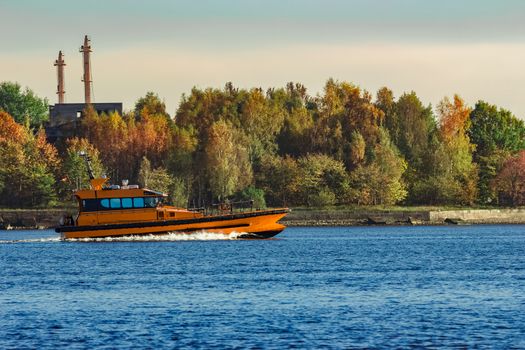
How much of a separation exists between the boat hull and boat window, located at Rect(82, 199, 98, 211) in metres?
1.33

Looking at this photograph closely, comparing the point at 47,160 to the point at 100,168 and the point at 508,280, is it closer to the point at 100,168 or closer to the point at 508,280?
the point at 100,168

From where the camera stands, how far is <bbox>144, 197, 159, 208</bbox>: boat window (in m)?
90.6

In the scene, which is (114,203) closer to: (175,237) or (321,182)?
(175,237)

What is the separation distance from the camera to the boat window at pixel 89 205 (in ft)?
296

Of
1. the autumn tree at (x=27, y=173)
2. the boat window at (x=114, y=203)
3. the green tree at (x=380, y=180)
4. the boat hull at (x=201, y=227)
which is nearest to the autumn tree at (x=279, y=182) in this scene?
the green tree at (x=380, y=180)

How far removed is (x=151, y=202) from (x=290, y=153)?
64327mm

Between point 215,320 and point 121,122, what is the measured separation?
Answer: 11117 centimetres

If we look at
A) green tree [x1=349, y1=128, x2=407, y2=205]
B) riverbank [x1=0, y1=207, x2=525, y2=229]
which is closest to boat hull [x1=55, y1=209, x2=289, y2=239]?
riverbank [x1=0, y1=207, x2=525, y2=229]

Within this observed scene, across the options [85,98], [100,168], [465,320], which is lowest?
[465,320]

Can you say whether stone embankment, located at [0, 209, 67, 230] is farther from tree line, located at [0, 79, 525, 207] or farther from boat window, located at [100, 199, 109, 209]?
boat window, located at [100, 199, 109, 209]

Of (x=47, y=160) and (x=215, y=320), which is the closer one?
(x=215, y=320)

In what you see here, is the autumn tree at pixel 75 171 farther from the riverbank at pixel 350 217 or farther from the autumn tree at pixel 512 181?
the autumn tree at pixel 512 181

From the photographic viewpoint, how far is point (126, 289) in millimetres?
56500

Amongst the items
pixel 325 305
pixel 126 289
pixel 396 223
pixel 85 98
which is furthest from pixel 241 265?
pixel 85 98
